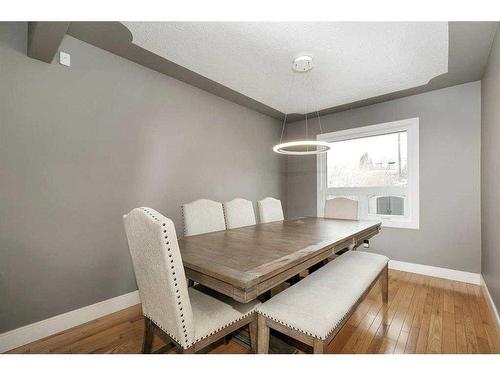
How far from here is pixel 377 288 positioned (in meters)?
2.58

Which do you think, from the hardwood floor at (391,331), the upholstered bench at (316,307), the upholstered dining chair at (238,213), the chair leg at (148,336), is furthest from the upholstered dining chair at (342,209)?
the chair leg at (148,336)

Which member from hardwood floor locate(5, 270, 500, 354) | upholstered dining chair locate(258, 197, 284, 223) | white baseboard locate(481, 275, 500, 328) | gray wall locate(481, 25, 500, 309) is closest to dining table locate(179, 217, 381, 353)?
hardwood floor locate(5, 270, 500, 354)

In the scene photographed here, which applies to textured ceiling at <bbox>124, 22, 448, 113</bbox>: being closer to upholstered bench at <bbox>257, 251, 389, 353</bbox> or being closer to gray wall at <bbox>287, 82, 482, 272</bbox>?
gray wall at <bbox>287, 82, 482, 272</bbox>

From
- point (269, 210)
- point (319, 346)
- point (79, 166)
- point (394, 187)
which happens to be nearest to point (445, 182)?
point (394, 187)

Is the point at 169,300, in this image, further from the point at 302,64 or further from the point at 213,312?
the point at 302,64

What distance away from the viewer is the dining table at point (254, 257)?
1.07 m

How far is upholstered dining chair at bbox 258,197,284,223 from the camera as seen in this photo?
2768 mm

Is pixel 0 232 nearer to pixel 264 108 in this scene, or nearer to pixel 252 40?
pixel 252 40

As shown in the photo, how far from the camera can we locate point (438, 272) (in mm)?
2893

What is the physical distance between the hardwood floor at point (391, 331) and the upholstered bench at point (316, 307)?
41cm

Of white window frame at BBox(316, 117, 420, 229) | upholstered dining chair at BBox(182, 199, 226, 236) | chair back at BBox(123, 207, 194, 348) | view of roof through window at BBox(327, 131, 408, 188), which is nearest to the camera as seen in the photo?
chair back at BBox(123, 207, 194, 348)

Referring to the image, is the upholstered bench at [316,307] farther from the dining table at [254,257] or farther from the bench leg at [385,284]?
the bench leg at [385,284]

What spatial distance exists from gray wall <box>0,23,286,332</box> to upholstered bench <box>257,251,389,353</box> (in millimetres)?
1609

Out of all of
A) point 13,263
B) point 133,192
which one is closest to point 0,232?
point 13,263
